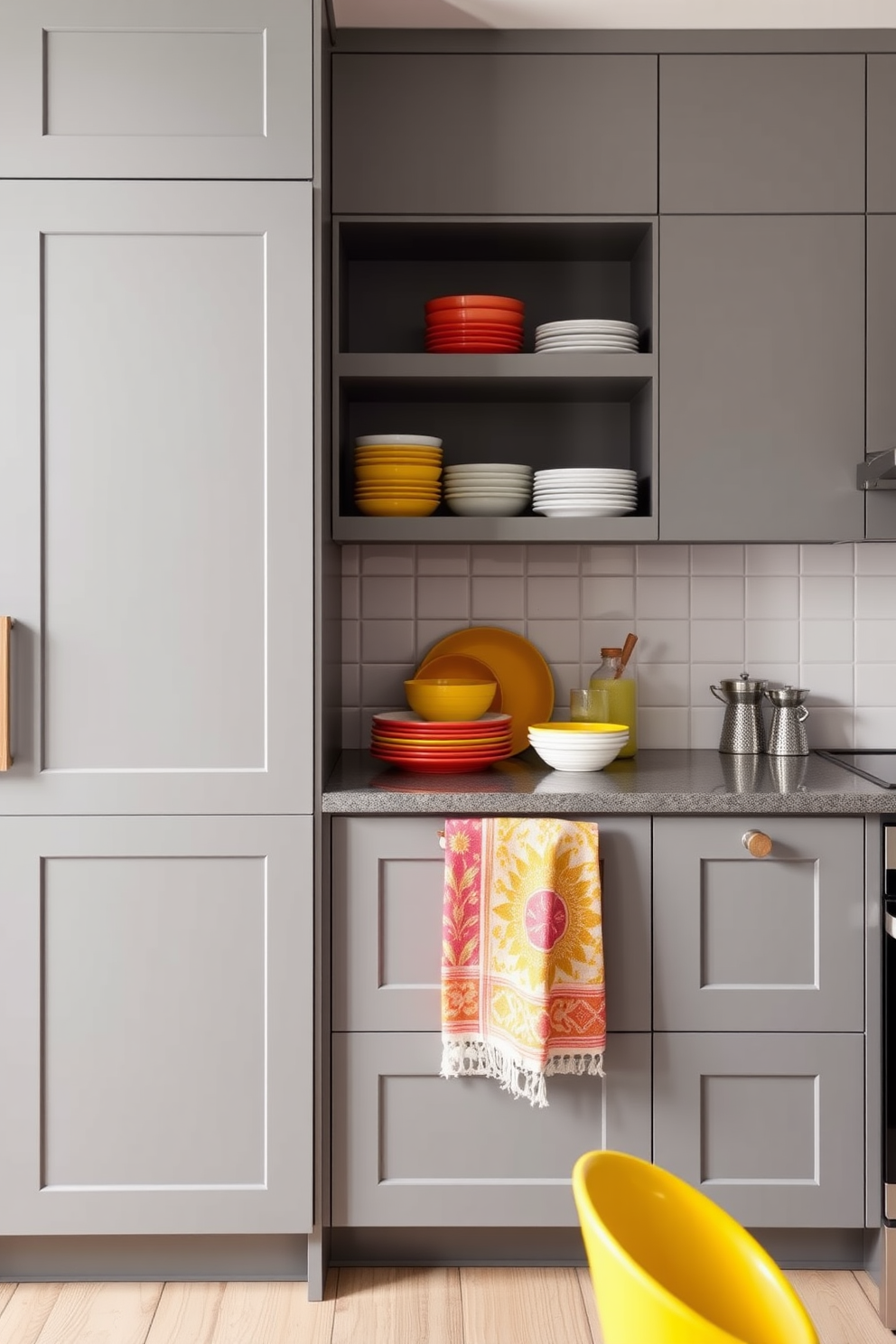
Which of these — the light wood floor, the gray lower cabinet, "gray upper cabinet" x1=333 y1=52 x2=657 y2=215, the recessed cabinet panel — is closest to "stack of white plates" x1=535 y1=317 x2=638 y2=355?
"gray upper cabinet" x1=333 y1=52 x2=657 y2=215

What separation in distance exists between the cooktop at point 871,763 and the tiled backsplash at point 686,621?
70 mm

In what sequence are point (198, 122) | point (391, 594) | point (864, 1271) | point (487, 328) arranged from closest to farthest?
1. point (198, 122)
2. point (864, 1271)
3. point (487, 328)
4. point (391, 594)

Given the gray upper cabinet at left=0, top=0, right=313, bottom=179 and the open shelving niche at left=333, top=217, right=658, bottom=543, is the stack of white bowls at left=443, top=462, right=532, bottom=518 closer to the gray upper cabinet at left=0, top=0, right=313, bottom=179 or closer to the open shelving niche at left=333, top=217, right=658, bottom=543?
the open shelving niche at left=333, top=217, right=658, bottom=543

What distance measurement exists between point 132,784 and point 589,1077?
1.01 metres

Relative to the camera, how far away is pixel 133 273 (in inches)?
75.5

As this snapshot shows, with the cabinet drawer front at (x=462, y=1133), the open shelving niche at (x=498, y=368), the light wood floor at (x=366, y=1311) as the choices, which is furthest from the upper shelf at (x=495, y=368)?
the light wood floor at (x=366, y=1311)

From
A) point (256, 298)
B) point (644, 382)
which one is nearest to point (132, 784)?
point (256, 298)

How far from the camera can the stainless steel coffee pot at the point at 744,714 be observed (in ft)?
8.13

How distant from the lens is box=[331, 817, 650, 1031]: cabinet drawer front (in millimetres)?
1994

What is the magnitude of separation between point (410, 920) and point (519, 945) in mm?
216

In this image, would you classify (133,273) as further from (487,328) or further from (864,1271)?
(864,1271)

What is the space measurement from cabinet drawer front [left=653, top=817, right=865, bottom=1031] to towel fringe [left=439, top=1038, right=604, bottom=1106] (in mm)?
169

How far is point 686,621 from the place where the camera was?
2.62 metres

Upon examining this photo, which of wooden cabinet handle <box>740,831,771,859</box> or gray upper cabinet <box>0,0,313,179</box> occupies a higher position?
gray upper cabinet <box>0,0,313,179</box>
